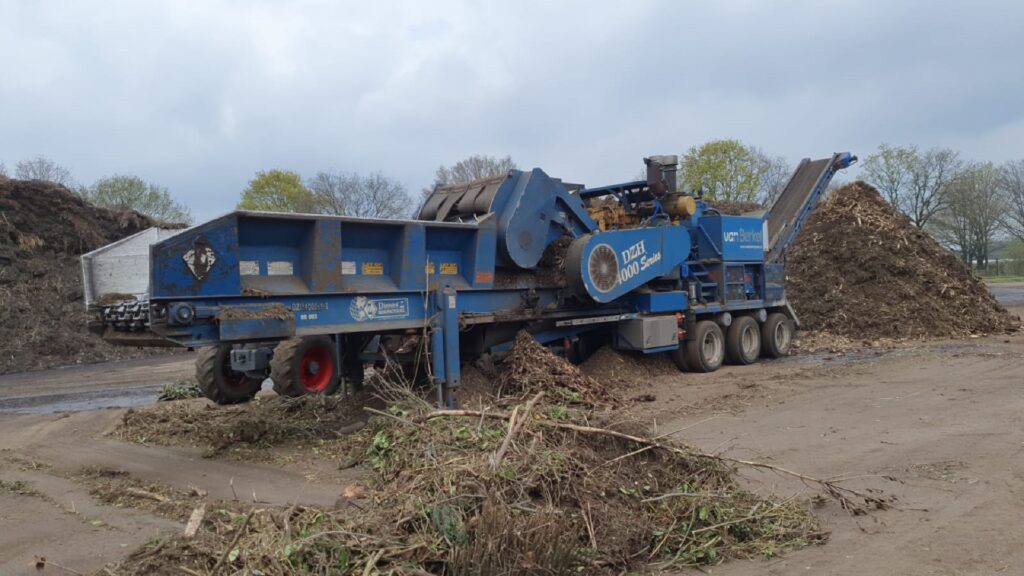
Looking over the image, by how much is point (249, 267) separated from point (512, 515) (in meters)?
4.63

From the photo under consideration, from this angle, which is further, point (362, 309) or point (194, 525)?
point (362, 309)

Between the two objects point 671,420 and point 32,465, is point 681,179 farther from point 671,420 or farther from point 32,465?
point 32,465

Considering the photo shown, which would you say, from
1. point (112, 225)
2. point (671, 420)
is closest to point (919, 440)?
point (671, 420)

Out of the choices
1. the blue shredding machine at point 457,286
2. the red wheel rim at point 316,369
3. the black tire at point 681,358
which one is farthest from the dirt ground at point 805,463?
the red wheel rim at point 316,369

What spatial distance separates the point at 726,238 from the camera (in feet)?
46.5

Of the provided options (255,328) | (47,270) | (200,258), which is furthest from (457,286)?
(47,270)

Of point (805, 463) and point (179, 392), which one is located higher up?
point (179, 392)

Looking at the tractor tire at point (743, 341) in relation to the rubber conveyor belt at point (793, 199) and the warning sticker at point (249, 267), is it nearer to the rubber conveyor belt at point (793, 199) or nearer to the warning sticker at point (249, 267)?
the rubber conveyor belt at point (793, 199)

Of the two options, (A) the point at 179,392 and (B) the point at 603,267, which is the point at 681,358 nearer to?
(B) the point at 603,267

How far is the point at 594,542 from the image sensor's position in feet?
15.0

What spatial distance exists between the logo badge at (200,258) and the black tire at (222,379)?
201 cm

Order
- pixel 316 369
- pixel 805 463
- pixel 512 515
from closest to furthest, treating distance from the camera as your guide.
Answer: pixel 512 515 → pixel 805 463 → pixel 316 369

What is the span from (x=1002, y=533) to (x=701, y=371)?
857 centimetres

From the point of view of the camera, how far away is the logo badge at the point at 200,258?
24.1ft
